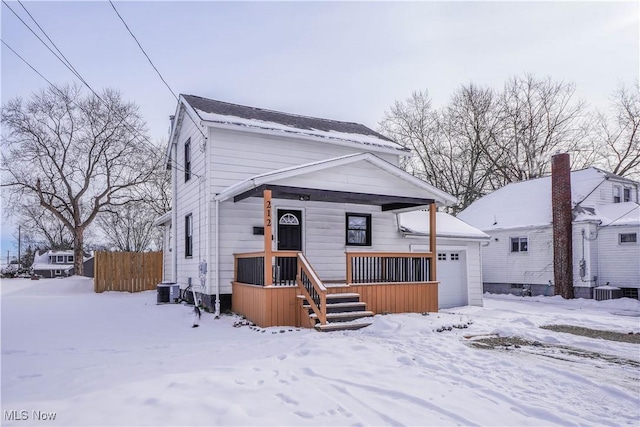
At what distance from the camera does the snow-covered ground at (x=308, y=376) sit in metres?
3.90

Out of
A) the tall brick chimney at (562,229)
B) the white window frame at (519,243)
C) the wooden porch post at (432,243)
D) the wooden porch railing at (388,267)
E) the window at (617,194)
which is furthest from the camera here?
the window at (617,194)

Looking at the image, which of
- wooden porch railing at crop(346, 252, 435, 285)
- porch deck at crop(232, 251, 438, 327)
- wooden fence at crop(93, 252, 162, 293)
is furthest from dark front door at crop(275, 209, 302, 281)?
wooden fence at crop(93, 252, 162, 293)

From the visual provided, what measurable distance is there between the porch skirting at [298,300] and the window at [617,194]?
14.8 meters

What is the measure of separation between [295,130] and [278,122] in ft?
2.97

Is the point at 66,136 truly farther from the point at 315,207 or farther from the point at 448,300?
the point at 448,300

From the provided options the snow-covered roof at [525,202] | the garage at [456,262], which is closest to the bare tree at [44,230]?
the garage at [456,262]

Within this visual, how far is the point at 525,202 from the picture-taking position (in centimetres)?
2142

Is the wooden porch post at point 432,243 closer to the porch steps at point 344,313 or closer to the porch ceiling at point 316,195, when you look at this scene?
the porch ceiling at point 316,195

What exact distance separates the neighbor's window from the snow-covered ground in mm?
11484

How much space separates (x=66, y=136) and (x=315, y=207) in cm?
2092

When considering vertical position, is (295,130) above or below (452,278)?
above

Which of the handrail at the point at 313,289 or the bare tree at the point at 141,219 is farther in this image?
the bare tree at the point at 141,219

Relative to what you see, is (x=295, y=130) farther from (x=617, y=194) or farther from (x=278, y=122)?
(x=617, y=194)

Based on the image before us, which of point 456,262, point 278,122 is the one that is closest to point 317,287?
point 278,122
